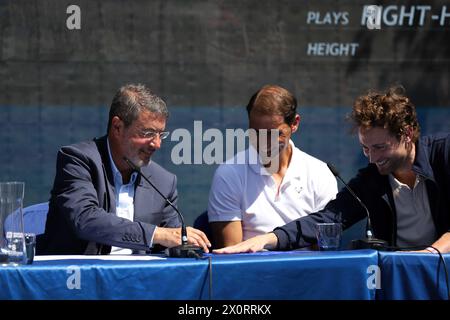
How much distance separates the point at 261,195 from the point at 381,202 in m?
0.66

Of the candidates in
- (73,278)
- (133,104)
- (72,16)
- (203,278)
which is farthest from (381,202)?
(72,16)

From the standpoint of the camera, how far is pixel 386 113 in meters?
3.59

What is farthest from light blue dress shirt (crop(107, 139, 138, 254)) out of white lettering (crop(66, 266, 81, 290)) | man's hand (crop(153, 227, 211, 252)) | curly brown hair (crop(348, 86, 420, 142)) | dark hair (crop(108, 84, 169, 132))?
curly brown hair (crop(348, 86, 420, 142))

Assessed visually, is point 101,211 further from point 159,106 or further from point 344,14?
point 344,14

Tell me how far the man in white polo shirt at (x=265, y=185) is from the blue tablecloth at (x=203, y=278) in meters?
0.91

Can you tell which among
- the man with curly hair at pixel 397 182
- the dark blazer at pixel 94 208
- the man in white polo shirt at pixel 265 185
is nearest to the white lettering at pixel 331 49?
the man in white polo shirt at pixel 265 185

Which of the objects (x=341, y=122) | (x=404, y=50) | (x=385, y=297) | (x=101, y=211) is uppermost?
(x=404, y=50)

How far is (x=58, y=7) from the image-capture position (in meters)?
4.78

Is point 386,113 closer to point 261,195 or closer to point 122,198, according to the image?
point 261,195

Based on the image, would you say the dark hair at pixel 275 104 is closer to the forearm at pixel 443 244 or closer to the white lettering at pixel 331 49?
the white lettering at pixel 331 49

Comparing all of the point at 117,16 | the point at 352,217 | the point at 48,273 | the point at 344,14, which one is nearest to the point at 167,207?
the point at 352,217

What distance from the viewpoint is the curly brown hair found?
3.59 metres

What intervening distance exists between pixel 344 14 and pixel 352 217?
64.6 inches

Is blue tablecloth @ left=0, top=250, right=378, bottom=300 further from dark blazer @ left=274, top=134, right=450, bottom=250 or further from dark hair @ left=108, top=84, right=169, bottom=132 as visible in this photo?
dark hair @ left=108, top=84, right=169, bottom=132
